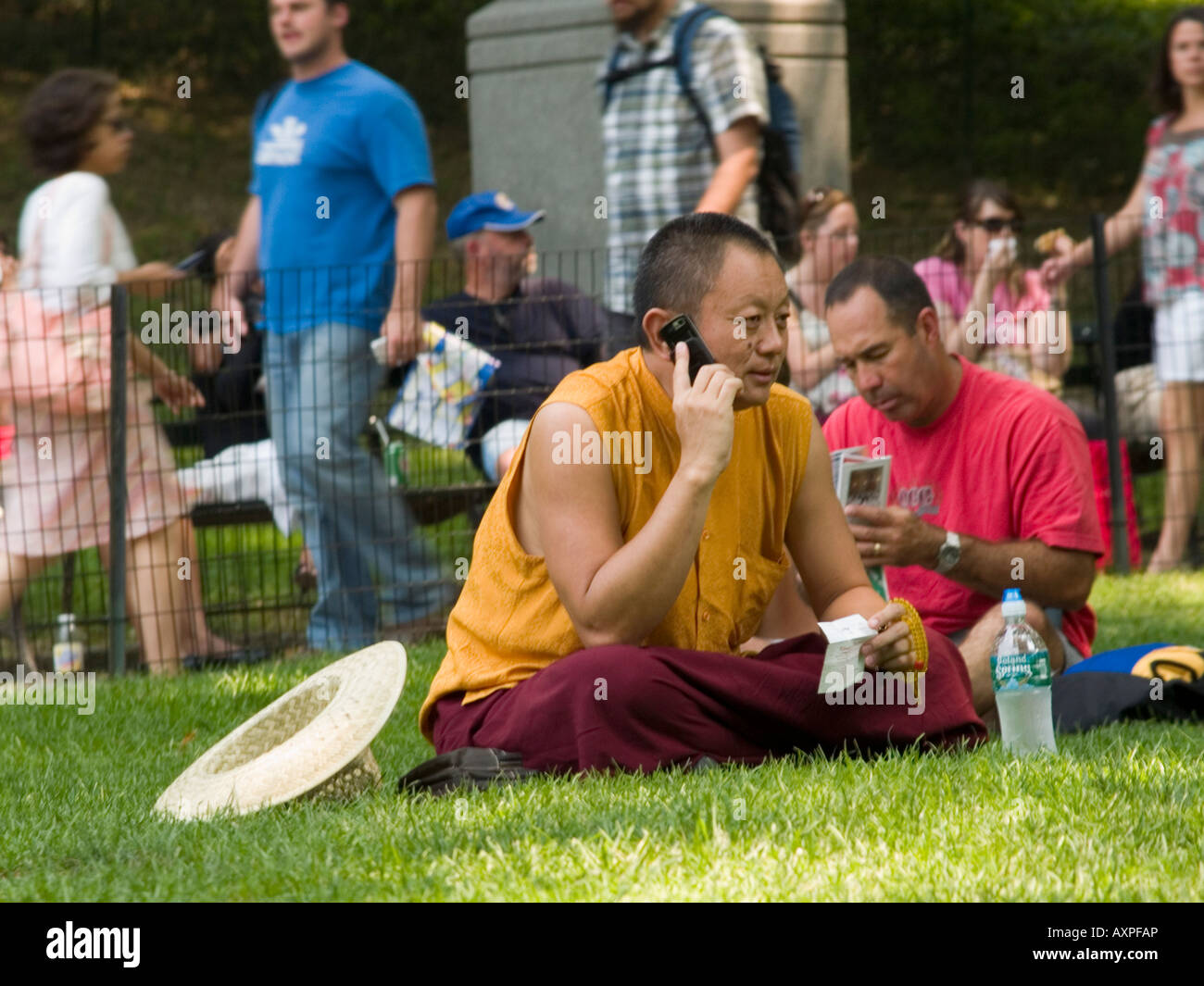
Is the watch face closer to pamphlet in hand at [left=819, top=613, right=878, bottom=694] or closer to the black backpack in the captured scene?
pamphlet in hand at [left=819, top=613, right=878, bottom=694]

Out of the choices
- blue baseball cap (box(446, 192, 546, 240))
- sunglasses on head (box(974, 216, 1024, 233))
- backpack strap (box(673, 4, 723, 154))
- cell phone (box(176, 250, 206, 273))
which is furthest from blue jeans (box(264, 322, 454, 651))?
sunglasses on head (box(974, 216, 1024, 233))

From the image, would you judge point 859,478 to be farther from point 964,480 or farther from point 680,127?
point 680,127

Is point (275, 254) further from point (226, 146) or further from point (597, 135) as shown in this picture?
point (226, 146)

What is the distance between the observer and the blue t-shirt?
303 inches

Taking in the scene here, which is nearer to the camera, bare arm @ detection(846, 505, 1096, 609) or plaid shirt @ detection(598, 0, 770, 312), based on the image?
bare arm @ detection(846, 505, 1096, 609)

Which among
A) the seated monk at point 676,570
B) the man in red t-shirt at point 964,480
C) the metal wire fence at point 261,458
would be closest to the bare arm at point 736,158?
the metal wire fence at point 261,458

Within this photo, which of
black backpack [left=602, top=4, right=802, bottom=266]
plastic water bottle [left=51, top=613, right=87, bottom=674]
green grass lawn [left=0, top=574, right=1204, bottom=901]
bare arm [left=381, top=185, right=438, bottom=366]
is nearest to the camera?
green grass lawn [left=0, top=574, right=1204, bottom=901]

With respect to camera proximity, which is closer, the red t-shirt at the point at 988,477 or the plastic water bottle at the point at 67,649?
the red t-shirt at the point at 988,477

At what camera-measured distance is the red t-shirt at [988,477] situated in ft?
18.1

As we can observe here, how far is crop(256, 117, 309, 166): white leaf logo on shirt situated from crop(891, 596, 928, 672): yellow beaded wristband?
4.14 m

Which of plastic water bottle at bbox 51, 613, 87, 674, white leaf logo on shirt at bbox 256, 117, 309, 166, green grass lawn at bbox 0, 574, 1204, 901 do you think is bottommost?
plastic water bottle at bbox 51, 613, 87, 674

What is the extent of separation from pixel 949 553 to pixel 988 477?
429 mm

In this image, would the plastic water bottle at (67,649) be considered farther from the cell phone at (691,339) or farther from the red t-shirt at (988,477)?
the cell phone at (691,339)

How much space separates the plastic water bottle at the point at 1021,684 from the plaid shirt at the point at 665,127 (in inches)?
136
